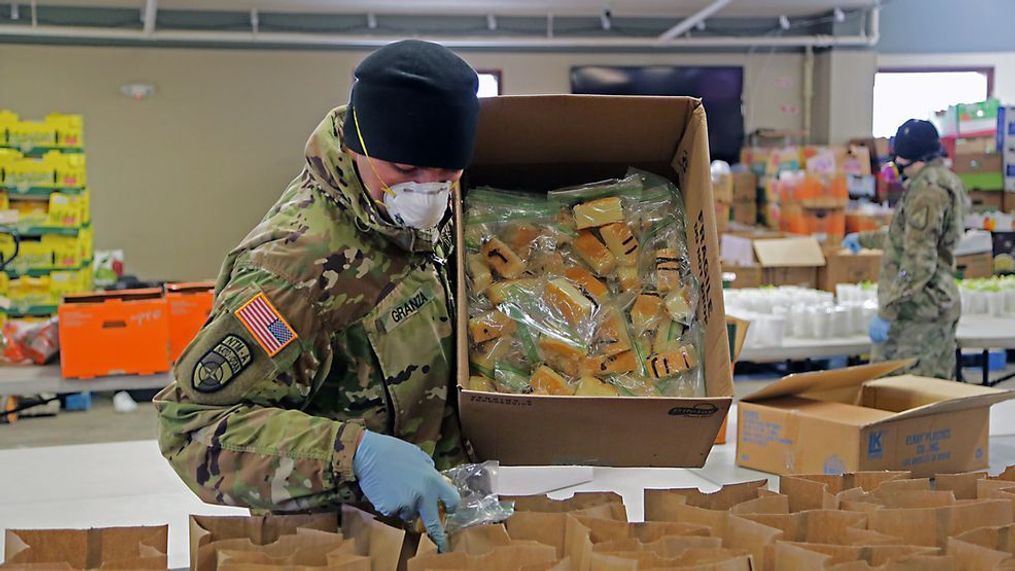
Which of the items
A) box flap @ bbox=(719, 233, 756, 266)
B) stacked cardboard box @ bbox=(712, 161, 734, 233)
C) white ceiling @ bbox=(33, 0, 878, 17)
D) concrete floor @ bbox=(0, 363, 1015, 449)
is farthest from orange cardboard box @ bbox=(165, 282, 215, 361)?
stacked cardboard box @ bbox=(712, 161, 734, 233)

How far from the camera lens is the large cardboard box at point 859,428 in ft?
6.83

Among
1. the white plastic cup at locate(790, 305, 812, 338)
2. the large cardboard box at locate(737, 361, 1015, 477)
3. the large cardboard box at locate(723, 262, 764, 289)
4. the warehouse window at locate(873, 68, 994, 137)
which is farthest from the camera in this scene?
the warehouse window at locate(873, 68, 994, 137)

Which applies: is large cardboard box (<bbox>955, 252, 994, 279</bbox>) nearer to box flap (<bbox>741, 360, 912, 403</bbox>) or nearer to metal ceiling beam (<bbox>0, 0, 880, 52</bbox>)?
metal ceiling beam (<bbox>0, 0, 880, 52</bbox>)

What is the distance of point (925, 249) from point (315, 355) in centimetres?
327

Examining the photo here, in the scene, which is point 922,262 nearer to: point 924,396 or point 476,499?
point 924,396

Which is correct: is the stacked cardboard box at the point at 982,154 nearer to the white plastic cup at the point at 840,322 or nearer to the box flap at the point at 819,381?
the white plastic cup at the point at 840,322

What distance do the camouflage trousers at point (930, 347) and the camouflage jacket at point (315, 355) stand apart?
123 inches

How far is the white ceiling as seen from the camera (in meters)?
8.05

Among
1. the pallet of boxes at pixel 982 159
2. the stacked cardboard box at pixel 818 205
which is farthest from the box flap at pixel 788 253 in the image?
the pallet of boxes at pixel 982 159

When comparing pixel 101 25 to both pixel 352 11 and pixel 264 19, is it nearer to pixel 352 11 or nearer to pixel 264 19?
pixel 264 19

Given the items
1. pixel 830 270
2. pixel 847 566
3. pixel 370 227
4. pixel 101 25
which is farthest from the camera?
pixel 101 25

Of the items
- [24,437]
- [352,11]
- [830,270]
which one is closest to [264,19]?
[352,11]

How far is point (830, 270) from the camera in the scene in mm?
6488

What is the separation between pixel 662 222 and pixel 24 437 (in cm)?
480
